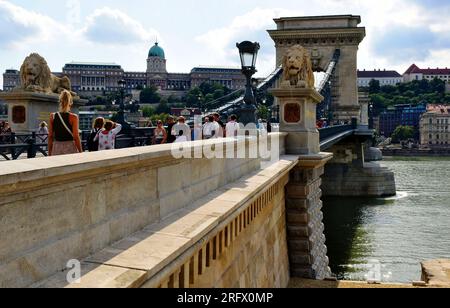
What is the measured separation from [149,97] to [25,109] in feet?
436

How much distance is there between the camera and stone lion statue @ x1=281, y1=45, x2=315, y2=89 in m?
12.5

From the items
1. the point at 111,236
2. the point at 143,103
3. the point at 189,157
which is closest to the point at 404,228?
the point at 189,157

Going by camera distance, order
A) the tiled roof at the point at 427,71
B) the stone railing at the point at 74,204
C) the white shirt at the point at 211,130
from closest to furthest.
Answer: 1. the stone railing at the point at 74,204
2. the white shirt at the point at 211,130
3. the tiled roof at the point at 427,71

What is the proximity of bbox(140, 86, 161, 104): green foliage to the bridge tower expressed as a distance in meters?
89.1

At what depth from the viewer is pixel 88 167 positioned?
3.52 m

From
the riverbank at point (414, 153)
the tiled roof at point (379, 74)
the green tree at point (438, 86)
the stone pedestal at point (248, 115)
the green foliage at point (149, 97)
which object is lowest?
the riverbank at point (414, 153)

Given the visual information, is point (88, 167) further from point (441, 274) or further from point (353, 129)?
point (353, 129)

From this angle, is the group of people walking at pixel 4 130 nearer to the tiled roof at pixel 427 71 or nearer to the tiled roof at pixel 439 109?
the tiled roof at pixel 439 109

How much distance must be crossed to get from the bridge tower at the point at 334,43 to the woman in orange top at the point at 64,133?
166 feet

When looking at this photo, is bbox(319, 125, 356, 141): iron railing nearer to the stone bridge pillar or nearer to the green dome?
the stone bridge pillar

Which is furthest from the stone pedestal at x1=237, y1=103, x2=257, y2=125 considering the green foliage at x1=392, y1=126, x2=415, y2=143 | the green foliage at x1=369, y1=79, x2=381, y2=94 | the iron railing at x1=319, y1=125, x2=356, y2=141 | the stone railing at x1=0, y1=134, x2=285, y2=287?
the green foliage at x1=369, y1=79, x2=381, y2=94

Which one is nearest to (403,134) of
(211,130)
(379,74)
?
(379,74)

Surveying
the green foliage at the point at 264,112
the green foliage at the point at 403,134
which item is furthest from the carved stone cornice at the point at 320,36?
the green foliage at the point at 403,134

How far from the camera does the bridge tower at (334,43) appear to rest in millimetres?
55344
